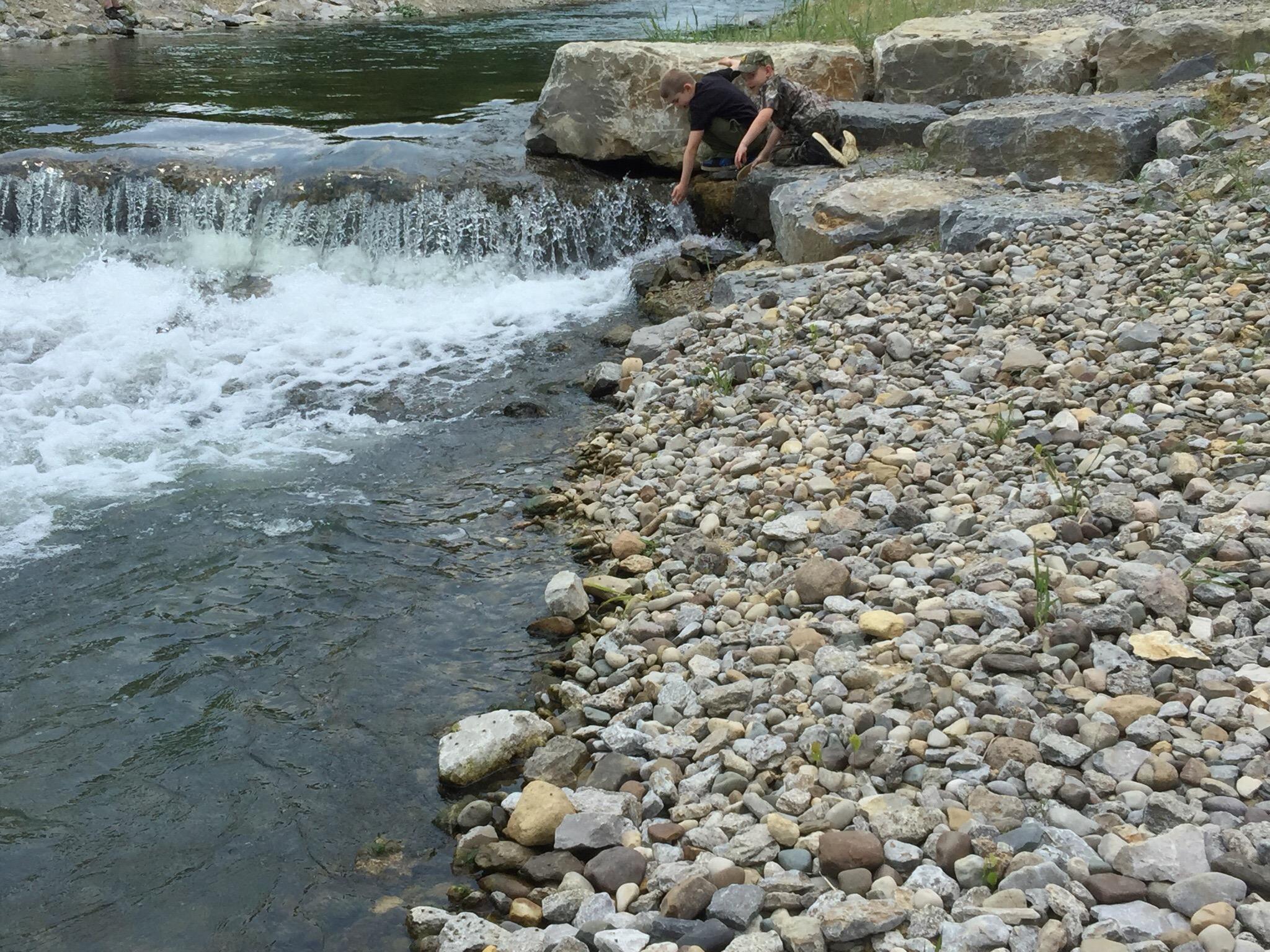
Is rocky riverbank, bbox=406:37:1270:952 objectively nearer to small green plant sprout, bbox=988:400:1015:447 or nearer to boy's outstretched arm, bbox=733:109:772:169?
small green plant sprout, bbox=988:400:1015:447

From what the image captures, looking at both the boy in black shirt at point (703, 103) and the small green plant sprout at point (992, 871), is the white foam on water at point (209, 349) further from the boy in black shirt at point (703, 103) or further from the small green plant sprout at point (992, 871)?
the small green plant sprout at point (992, 871)

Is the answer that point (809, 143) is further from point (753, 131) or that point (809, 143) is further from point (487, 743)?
point (487, 743)

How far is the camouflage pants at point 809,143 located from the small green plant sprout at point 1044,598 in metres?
6.08

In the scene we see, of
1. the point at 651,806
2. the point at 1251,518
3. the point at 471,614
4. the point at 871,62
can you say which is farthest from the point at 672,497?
the point at 871,62

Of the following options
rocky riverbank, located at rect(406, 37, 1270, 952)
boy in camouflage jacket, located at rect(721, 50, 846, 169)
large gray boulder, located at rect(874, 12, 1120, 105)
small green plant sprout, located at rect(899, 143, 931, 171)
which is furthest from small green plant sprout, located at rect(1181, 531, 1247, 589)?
large gray boulder, located at rect(874, 12, 1120, 105)

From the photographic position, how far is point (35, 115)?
39.4 ft

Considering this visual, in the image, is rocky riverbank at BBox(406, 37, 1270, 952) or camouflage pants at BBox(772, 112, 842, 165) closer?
rocky riverbank at BBox(406, 37, 1270, 952)

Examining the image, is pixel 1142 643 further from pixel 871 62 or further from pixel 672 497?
pixel 871 62

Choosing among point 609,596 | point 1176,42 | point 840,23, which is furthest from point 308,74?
point 609,596

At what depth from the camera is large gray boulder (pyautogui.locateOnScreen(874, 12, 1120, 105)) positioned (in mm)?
9414

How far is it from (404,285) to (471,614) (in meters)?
4.91

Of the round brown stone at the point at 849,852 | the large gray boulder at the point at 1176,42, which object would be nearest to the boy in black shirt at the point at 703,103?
the large gray boulder at the point at 1176,42

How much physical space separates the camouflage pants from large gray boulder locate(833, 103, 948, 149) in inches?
6.0

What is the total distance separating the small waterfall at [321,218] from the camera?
30.3 ft
